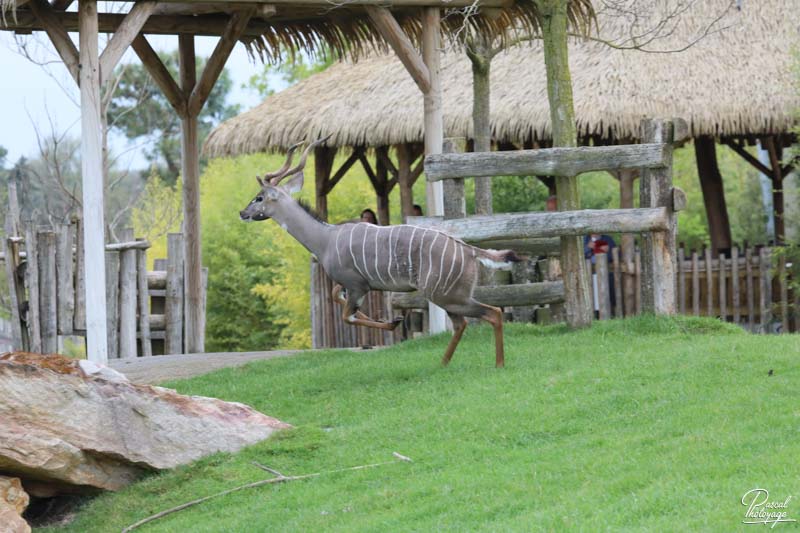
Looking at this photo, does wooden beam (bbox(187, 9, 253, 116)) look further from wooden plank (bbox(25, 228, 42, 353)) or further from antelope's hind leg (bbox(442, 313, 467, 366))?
antelope's hind leg (bbox(442, 313, 467, 366))

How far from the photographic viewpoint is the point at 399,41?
34.3 ft

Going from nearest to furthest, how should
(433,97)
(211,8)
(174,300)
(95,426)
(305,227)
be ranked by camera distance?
(95,426) → (305,227) → (433,97) → (211,8) → (174,300)

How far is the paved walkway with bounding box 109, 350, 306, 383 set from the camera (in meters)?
10.1

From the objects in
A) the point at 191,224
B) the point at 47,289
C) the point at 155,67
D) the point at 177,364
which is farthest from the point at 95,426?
the point at 155,67

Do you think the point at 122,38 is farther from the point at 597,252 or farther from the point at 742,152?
the point at 742,152

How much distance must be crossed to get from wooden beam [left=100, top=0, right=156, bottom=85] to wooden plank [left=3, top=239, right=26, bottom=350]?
10.9 feet

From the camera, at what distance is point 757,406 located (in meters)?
6.42

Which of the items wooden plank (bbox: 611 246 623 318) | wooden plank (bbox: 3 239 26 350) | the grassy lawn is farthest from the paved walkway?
wooden plank (bbox: 611 246 623 318)

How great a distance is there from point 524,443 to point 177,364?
197 inches

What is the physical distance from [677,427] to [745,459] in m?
0.74

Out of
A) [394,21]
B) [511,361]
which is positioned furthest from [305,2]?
[511,361]

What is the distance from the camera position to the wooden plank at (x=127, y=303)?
38.3ft

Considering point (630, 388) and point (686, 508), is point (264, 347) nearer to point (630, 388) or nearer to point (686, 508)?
point (630, 388)

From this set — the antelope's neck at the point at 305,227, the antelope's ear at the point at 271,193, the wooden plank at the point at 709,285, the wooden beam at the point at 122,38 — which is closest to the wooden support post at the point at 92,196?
the wooden beam at the point at 122,38
